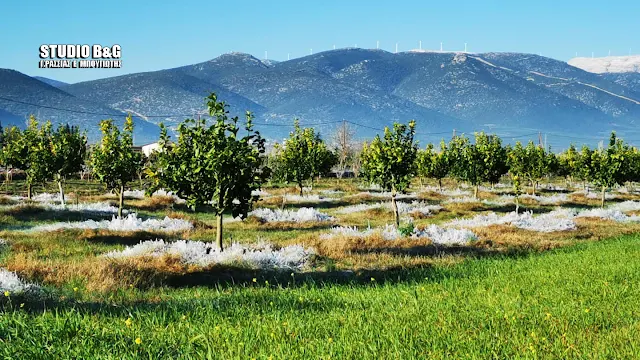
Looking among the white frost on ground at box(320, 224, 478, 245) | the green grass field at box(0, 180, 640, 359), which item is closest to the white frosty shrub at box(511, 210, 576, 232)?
the white frost on ground at box(320, 224, 478, 245)

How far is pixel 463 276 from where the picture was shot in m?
10.8

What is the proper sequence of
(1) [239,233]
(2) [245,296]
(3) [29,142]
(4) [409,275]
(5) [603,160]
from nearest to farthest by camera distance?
(2) [245,296], (4) [409,275], (1) [239,233], (3) [29,142], (5) [603,160]

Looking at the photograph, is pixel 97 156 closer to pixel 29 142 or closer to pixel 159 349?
pixel 29 142

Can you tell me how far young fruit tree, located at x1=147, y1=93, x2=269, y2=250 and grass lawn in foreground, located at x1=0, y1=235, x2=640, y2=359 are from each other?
23.7 feet

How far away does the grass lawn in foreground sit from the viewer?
16.0ft

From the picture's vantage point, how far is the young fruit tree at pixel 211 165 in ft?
53.2

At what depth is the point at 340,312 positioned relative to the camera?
689 cm

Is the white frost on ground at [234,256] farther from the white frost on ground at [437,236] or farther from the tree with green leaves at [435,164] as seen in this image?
the tree with green leaves at [435,164]

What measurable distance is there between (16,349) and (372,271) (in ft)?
31.8

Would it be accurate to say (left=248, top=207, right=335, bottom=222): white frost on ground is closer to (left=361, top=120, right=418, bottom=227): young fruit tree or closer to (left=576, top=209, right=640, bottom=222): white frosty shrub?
(left=361, top=120, right=418, bottom=227): young fruit tree

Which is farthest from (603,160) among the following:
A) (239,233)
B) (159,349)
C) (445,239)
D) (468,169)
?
(159,349)

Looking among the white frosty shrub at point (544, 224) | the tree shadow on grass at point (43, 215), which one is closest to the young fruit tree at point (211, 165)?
the tree shadow on grass at point (43, 215)

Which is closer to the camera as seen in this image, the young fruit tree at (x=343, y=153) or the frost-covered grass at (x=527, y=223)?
the frost-covered grass at (x=527, y=223)

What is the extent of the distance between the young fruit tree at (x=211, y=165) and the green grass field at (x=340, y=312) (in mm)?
3428
